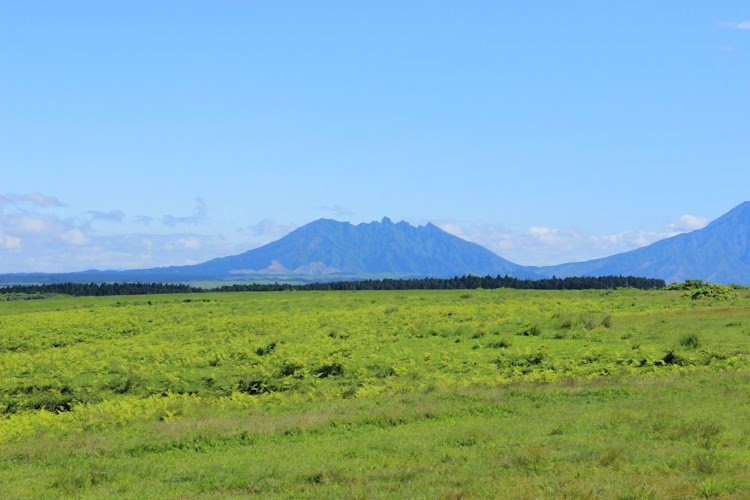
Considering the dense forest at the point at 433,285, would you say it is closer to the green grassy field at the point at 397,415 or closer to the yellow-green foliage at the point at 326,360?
the yellow-green foliage at the point at 326,360

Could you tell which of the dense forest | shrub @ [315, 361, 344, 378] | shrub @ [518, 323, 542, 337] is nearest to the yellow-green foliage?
shrub @ [315, 361, 344, 378]

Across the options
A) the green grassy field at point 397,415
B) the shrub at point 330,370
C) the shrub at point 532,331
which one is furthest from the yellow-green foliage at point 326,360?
the shrub at point 532,331

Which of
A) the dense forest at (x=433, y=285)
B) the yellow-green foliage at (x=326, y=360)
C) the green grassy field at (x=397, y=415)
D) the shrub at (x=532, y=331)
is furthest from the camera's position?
the dense forest at (x=433, y=285)

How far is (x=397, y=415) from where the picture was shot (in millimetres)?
20391

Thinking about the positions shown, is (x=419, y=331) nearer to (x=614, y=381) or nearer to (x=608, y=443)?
(x=614, y=381)

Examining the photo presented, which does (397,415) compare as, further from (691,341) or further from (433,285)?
(433,285)

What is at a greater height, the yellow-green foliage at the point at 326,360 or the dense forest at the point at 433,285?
the dense forest at the point at 433,285

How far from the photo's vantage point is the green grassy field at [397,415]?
13.5 metres

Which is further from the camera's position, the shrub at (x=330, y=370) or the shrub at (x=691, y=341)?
the shrub at (x=691, y=341)

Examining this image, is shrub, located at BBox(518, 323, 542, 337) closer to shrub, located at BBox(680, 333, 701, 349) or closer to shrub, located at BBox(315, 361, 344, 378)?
shrub, located at BBox(680, 333, 701, 349)

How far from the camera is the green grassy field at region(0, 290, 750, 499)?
13523 millimetres

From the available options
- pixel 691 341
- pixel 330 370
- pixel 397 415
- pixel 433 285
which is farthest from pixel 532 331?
pixel 433 285

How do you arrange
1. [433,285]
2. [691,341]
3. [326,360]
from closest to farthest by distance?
[691,341] < [326,360] < [433,285]

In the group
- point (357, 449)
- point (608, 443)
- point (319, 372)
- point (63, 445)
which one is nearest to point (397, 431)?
point (357, 449)
